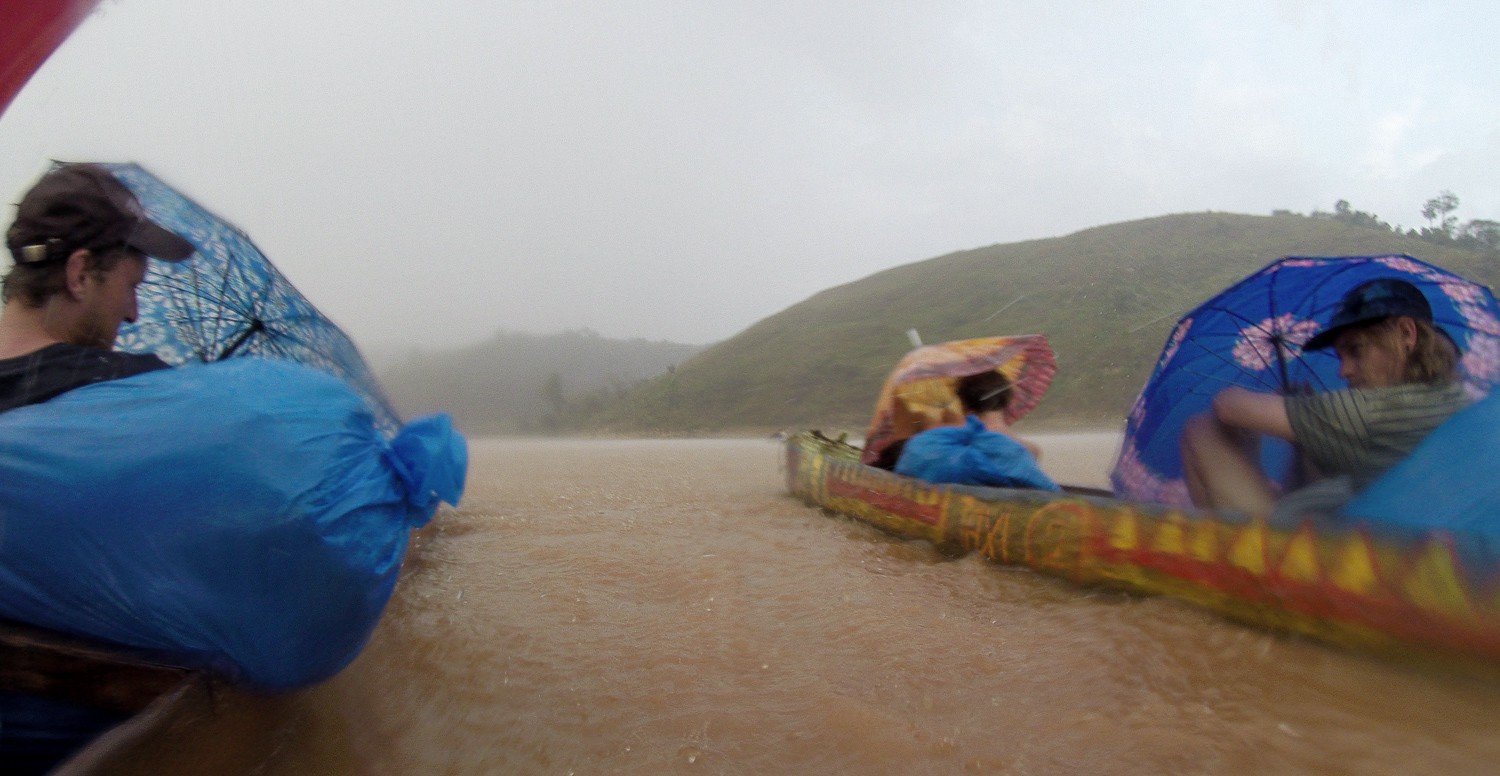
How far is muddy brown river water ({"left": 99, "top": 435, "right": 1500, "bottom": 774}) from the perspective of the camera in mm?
1463

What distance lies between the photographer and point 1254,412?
271 centimetres

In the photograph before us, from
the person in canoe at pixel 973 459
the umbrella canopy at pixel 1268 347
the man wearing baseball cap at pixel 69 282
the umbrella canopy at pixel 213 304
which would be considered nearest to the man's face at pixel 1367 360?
the umbrella canopy at pixel 1268 347

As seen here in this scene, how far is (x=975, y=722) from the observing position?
1.64 meters

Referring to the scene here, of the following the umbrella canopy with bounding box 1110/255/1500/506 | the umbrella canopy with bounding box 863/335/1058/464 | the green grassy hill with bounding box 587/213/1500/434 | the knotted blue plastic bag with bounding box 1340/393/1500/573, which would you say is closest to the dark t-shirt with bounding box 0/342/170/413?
the knotted blue plastic bag with bounding box 1340/393/1500/573

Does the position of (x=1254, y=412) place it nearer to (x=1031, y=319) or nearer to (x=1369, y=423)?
(x=1369, y=423)

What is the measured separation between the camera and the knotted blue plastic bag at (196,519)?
1.24 metres

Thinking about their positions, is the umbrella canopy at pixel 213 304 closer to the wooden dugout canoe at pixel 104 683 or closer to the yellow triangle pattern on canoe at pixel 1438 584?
the wooden dugout canoe at pixel 104 683

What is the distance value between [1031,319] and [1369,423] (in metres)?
25.3

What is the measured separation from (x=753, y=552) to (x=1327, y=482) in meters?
2.21

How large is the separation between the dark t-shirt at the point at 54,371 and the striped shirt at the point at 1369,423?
3315 mm

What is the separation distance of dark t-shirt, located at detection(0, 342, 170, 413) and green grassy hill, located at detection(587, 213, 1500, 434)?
824 inches

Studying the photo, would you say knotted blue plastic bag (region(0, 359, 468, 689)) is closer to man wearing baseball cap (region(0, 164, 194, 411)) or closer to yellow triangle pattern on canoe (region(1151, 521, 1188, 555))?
man wearing baseball cap (region(0, 164, 194, 411))

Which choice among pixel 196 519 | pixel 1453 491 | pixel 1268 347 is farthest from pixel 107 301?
pixel 1268 347

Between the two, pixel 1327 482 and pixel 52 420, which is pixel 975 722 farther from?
pixel 52 420
